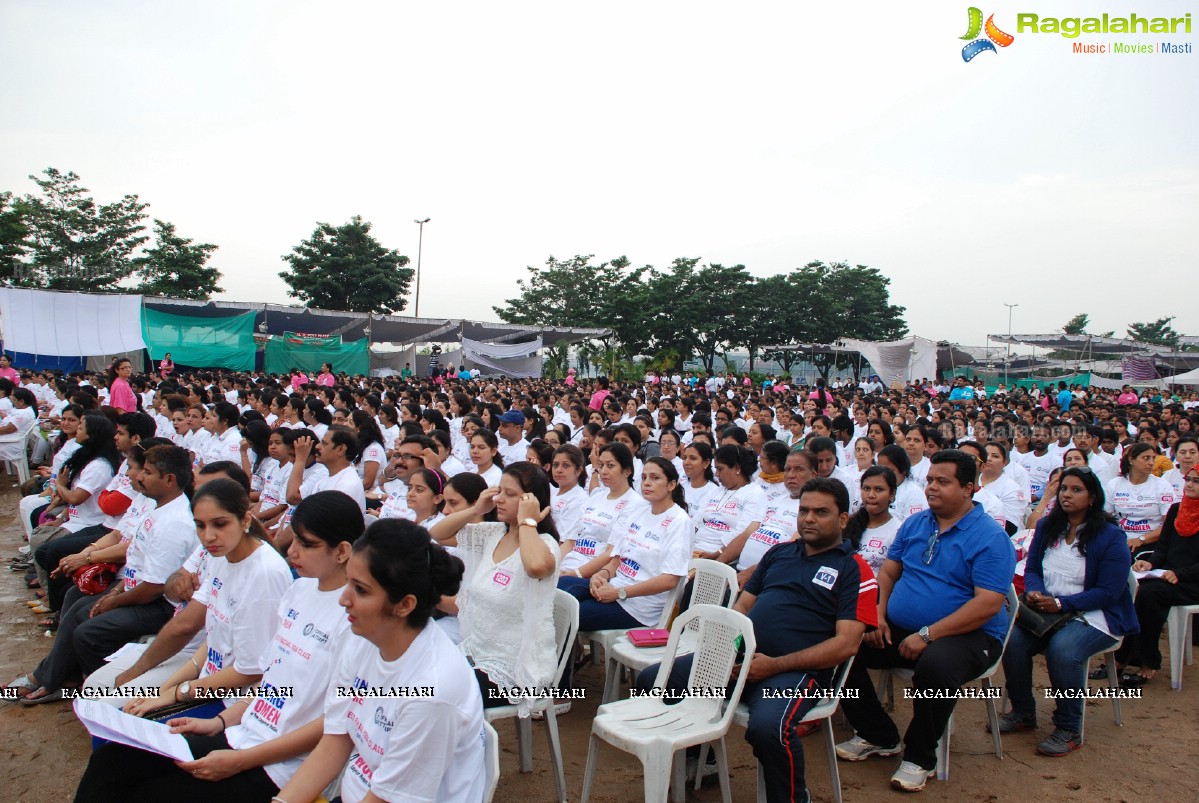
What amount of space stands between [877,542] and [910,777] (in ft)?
4.08

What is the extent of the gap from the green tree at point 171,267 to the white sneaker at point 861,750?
102 feet

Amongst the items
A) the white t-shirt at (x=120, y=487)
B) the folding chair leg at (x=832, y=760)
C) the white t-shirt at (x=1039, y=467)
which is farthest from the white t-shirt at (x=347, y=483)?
the white t-shirt at (x=1039, y=467)

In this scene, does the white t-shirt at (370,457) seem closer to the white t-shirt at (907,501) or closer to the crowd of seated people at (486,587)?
the crowd of seated people at (486,587)

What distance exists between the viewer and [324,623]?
7.84 feet

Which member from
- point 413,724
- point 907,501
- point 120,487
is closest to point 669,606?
point 907,501

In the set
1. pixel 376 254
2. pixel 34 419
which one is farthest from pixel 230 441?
pixel 376 254

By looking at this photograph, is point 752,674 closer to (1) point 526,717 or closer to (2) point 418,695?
(1) point 526,717

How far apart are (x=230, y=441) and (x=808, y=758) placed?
584 cm

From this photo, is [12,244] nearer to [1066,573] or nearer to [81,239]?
[81,239]

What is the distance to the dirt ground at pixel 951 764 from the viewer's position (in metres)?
3.26

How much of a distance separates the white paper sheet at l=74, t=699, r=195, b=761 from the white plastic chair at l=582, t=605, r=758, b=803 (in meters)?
1.43

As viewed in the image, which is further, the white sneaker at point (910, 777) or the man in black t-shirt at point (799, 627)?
the white sneaker at point (910, 777)

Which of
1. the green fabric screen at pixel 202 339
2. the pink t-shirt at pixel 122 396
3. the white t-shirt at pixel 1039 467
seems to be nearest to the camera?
the white t-shirt at pixel 1039 467

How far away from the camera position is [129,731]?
217cm
